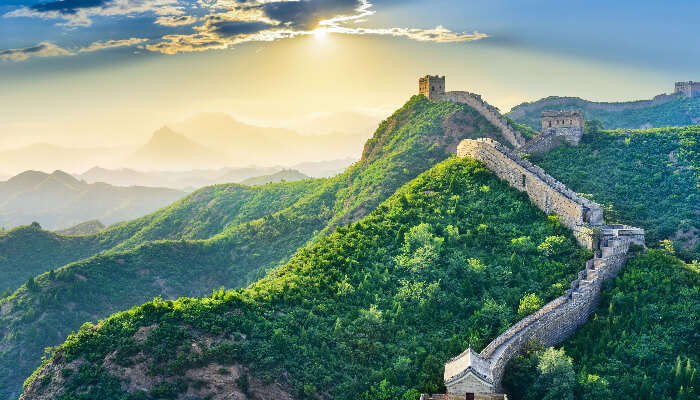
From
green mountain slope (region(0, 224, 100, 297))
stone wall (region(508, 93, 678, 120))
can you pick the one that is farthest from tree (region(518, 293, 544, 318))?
green mountain slope (region(0, 224, 100, 297))

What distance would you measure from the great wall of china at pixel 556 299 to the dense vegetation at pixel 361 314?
1.00 metres

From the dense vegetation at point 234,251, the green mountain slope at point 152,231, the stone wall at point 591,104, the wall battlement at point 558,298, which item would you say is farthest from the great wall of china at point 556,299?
the stone wall at point 591,104

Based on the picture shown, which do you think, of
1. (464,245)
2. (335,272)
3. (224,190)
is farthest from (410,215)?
(224,190)

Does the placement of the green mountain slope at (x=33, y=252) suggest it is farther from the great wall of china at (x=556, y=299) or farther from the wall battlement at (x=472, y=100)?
the great wall of china at (x=556, y=299)

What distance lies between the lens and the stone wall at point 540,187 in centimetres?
3431

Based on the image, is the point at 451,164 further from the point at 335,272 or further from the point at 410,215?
the point at 335,272

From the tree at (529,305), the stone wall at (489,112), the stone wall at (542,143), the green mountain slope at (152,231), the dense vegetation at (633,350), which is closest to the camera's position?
the dense vegetation at (633,350)

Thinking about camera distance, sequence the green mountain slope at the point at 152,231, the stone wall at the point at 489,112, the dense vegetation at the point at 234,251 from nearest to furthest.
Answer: the stone wall at the point at 489,112 < the dense vegetation at the point at 234,251 < the green mountain slope at the point at 152,231

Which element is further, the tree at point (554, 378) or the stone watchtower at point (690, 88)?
the stone watchtower at point (690, 88)

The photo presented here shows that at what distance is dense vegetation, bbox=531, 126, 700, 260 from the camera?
131 feet

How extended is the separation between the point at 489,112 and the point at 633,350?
4039 centimetres

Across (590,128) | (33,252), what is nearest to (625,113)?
(590,128)

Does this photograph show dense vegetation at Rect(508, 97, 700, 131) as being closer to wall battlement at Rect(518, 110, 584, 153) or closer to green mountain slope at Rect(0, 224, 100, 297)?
wall battlement at Rect(518, 110, 584, 153)

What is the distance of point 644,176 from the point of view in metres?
46.2
